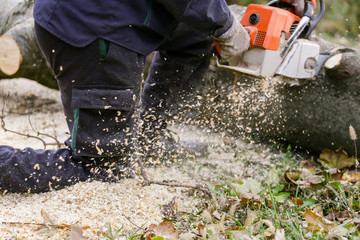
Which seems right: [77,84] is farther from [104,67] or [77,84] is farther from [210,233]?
[210,233]

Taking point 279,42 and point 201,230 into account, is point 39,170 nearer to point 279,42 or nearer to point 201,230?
point 201,230

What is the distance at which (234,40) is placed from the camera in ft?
6.68

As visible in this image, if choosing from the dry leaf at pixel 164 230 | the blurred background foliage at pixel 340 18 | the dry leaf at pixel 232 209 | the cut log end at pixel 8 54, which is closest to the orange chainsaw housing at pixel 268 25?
the dry leaf at pixel 232 209

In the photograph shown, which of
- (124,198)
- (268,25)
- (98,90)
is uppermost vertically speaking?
(268,25)

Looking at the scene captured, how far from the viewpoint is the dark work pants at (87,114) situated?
1860 millimetres

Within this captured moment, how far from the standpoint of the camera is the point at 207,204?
197 centimetres

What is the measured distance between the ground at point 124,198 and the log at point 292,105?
16 cm

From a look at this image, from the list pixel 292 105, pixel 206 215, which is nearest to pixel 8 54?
pixel 206 215

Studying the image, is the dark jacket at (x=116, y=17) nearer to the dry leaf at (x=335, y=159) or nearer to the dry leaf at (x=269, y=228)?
the dry leaf at (x=269, y=228)

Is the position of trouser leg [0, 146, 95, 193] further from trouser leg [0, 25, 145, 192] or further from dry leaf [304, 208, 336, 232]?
dry leaf [304, 208, 336, 232]

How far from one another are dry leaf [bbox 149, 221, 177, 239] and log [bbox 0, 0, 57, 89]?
2171 mm

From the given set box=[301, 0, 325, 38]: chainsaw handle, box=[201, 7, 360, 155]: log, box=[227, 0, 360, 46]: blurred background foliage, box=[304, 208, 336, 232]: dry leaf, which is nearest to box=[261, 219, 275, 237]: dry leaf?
box=[304, 208, 336, 232]: dry leaf

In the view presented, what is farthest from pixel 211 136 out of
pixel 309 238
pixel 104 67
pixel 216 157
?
pixel 309 238

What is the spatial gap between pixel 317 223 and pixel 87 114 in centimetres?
120
